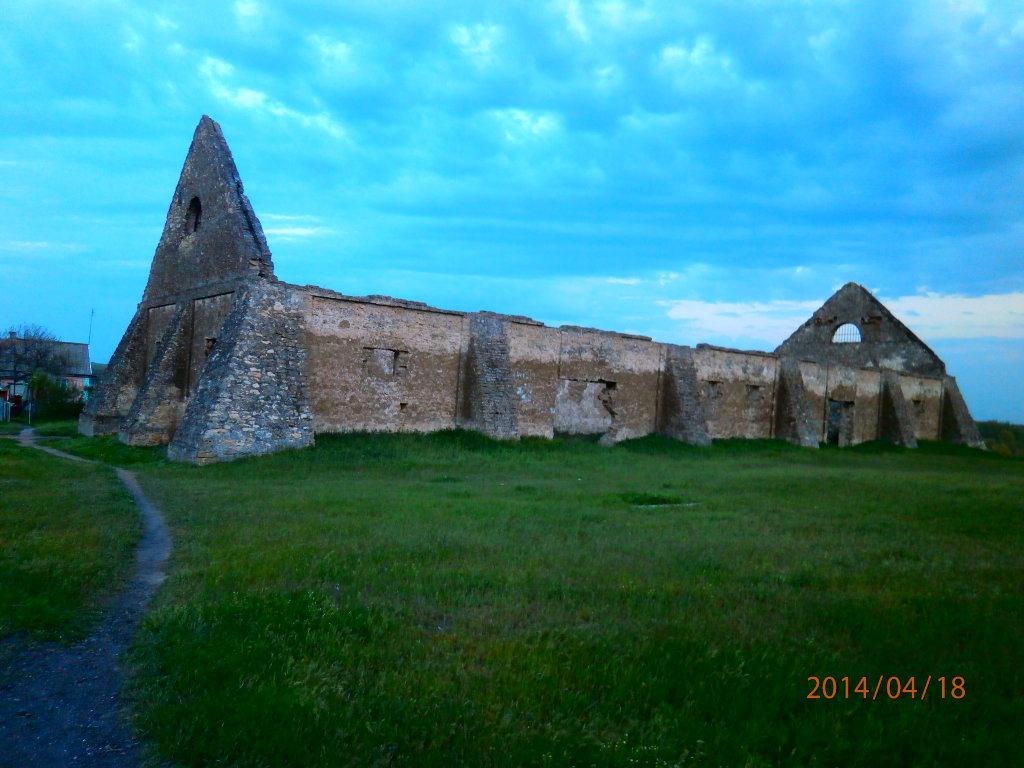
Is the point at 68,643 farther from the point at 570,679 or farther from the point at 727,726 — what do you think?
the point at 727,726

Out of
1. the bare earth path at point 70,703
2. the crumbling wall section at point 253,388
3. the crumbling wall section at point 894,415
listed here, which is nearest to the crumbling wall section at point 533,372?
the crumbling wall section at point 253,388

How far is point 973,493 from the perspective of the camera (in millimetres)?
12547

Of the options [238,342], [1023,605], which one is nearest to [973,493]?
[1023,605]

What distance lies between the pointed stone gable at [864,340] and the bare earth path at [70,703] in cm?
3295

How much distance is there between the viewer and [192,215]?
21.0m

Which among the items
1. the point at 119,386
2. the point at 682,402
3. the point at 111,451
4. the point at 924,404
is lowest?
the point at 111,451

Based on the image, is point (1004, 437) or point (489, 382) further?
point (1004, 437)

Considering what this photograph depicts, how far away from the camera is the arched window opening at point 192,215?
20.8 meters

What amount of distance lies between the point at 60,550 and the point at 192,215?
53.9 ft

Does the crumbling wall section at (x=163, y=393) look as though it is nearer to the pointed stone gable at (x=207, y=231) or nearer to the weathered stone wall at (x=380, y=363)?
the pointed stone gable at (x=207, y=231)

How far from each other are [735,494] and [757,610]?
7.15m

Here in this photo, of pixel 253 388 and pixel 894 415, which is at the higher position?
pixel 894 415
